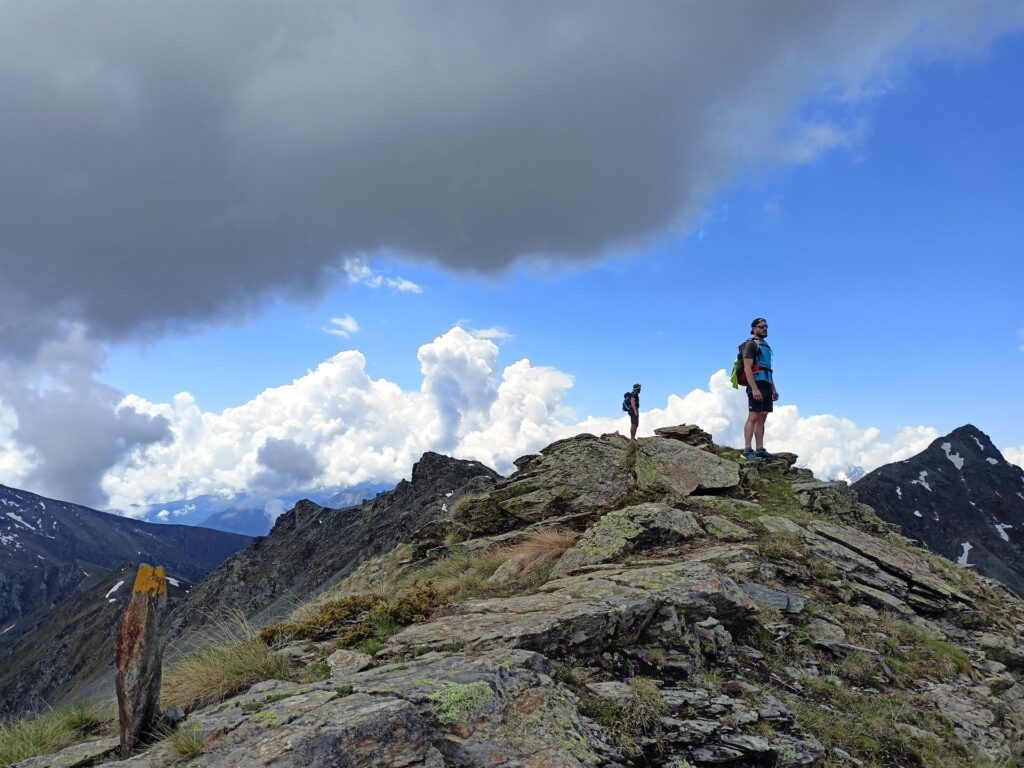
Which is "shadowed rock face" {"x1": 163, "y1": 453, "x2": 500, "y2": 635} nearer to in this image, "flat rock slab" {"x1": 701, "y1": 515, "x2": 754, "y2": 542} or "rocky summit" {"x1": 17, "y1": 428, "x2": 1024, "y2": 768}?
"flat rock slab" {"x1": 701, "y1": 515, "x2": 754, "y2": 542}

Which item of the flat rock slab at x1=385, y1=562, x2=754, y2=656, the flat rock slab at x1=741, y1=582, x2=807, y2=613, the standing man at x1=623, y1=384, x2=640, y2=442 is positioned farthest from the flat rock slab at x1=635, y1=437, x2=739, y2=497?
the standing man at x1=623, y1=384, x2=640, y2=442

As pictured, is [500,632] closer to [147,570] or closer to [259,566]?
[147,570]

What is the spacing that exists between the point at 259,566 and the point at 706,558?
99355 millimetres

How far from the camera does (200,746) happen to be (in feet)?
17.1

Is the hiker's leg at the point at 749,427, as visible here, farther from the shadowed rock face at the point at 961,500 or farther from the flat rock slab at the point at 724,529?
the shadowed rock face at the point at 961,500

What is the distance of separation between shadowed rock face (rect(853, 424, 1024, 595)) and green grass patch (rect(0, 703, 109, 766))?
13346 centimetres

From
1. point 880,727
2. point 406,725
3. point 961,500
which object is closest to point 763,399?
point 880,727

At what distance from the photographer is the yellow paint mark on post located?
6186mm

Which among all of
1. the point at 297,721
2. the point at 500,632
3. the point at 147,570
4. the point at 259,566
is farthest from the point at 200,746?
the point at 259,566

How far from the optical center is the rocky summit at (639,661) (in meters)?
5.45

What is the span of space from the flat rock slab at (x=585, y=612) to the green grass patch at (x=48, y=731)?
3.87 metres

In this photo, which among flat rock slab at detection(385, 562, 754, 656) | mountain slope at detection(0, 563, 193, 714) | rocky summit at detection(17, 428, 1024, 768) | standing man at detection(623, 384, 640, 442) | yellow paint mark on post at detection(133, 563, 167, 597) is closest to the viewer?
rocky summit at detection(17, 428, 1024, 768)

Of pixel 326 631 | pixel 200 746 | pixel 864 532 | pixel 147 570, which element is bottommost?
pixel 200 746

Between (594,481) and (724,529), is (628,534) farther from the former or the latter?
(594,481)
